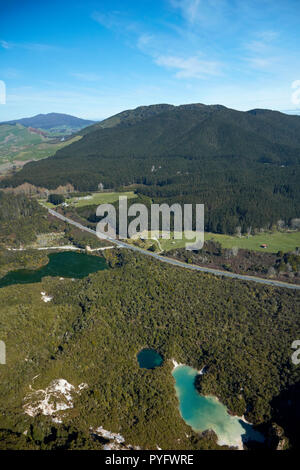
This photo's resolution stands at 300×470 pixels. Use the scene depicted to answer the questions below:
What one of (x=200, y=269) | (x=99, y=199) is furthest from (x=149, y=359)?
(x=99, y=199)

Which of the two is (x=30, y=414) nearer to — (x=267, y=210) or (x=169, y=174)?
(x=267, y=210)

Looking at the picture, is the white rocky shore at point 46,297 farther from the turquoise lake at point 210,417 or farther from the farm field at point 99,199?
the farm field at point 99,199

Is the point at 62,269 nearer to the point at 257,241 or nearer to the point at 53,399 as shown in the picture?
the point at 53,399

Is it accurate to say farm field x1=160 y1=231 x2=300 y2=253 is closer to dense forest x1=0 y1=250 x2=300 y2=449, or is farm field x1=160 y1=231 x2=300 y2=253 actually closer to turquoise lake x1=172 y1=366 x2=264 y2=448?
dense forest x1=0 y1=250 x2=300 y2=449

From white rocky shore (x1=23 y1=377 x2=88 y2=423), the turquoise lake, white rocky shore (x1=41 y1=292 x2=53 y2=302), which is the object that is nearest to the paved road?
white rocky shore (x1=41 y1=292 x2=53 y2=302)

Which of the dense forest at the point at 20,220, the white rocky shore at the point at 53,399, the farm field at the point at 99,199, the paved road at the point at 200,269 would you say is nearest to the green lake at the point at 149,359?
the white rocky shore at the point at 53,399

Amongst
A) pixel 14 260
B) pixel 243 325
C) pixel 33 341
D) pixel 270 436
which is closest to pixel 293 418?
pixel 270 436

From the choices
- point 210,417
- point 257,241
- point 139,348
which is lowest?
point 210,417

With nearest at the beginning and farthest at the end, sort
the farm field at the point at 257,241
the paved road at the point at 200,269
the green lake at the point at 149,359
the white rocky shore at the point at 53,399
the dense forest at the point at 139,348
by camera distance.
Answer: the dense forest at the point at 139,348 → the white rocky shore at the point at 53,399 → the green lake at the point at 149,359 → the paved road at the point at 200,269 → the farm field at the point at 257,241
